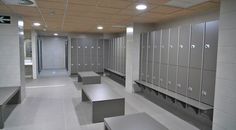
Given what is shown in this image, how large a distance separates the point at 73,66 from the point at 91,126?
668 centimetres

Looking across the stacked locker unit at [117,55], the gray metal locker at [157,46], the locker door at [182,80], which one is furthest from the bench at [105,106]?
the stacked locker unit at [117,55]

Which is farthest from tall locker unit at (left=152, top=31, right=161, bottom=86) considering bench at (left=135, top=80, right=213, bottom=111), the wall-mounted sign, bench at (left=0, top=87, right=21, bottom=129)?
the wall-mounted sign

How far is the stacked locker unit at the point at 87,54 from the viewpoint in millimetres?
9484

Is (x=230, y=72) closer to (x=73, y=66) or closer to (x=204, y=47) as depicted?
(x=204, y=47)

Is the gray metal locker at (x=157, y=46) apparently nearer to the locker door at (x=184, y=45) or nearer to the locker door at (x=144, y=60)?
the locker door at (x=144, y=60)

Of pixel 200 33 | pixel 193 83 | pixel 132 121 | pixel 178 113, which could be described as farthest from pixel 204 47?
pixel 132 121

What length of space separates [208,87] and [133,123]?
1867mm

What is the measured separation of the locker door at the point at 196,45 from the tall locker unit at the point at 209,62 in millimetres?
116

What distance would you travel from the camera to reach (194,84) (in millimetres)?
3412

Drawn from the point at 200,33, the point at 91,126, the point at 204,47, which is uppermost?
the point at 200,33

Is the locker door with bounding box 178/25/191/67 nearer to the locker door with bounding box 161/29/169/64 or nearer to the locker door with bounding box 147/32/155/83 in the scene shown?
the locker door with bounding box 161/29/169/64

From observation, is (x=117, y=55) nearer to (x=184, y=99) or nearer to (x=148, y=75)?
(x=148, y=75)

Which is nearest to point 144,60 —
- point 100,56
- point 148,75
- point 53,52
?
point 148,75

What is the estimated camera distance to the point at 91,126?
3238 mm
